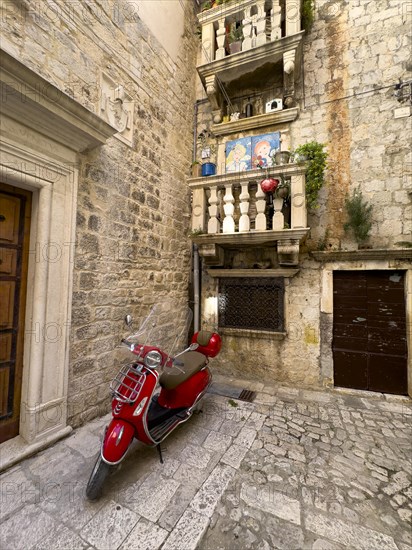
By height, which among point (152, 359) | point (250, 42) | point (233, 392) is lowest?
point (233, 392)

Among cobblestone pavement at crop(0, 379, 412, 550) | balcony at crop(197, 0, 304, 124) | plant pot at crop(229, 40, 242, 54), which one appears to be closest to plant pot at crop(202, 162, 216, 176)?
balcony at crop(197, 0, 304, 124)

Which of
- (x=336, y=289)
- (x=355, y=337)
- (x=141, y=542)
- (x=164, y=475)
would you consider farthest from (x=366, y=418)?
(x=141, y=542)

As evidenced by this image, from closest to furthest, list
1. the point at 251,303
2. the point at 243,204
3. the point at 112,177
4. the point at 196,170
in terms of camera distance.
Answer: the point at 112,177 < the point at 243,204 < the point at 251,303 < the point at 196,170

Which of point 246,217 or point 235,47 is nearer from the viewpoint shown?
point 246,217

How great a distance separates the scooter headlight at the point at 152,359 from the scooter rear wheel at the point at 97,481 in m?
0.75

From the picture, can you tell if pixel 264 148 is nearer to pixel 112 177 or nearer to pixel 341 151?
pixel 341 151

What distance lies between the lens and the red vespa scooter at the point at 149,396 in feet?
5.96

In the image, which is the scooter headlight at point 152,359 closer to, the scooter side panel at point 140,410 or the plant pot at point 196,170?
the scooter side panel at point 140,410

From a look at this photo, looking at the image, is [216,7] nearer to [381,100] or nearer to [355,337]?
[381,100]

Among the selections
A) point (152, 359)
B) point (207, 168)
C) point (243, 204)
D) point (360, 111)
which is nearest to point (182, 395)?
point (152, 359)

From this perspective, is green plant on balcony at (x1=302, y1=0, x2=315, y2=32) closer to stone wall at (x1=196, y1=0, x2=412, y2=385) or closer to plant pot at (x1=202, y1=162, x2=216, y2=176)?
stone wall at (x1=196, y1=0, x2=412, y2=385)

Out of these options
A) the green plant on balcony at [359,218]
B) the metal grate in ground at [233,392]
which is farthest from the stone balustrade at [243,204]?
the metal grate in ground at [233,392]

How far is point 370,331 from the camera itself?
3787 mm

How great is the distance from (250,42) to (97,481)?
262 inches
